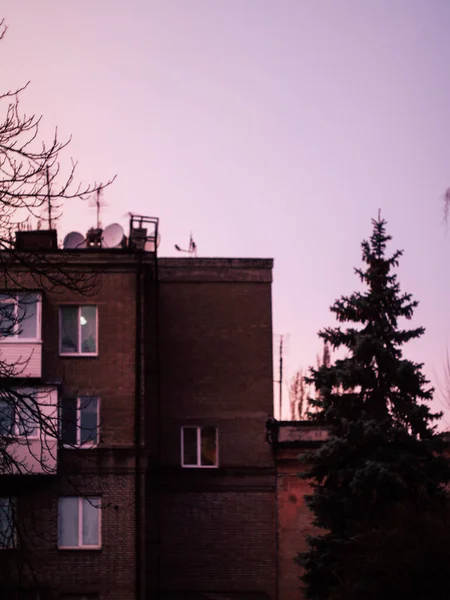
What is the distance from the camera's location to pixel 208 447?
36.5 metres

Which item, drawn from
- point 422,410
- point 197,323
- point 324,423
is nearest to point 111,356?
point 197,323

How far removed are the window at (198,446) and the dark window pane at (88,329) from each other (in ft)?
17.8

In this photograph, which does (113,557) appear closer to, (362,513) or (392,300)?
(362,513)

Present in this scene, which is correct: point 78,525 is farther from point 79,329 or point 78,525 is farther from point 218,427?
point 218,427

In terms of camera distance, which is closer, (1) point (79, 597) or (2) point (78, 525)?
(1) point (79, 597)

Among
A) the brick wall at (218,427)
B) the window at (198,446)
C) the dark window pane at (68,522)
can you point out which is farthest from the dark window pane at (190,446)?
the dark window pane at (68,522)

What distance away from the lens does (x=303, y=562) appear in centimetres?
2628

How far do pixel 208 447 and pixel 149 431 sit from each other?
2.02 m

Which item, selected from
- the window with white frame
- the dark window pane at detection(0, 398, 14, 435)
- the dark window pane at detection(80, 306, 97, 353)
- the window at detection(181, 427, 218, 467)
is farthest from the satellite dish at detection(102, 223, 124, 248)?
the window with white frame

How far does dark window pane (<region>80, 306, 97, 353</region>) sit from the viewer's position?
32688 millimetres

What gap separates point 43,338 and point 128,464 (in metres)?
4.42

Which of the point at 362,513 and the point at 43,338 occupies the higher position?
the point at 43,338

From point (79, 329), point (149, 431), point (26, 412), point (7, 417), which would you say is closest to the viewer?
point (26, 412)

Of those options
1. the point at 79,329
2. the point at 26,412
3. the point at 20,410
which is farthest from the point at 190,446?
the point at 26,412
